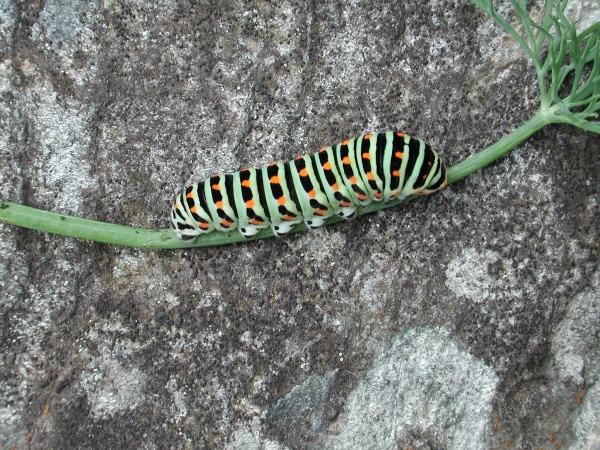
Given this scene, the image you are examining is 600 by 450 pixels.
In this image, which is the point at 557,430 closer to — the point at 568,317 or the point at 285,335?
the point at 568,317

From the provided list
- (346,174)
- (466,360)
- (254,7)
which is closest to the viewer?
(346,174)

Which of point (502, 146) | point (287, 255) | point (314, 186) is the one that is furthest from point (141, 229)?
point (502, 146)

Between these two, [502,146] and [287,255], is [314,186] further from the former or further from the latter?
[502,146]

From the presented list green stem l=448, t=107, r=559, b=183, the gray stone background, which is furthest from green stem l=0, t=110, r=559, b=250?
the gray stone background

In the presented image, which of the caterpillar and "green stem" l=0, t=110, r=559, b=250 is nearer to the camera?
the caterpillar

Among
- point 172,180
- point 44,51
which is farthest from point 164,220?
point 44,51

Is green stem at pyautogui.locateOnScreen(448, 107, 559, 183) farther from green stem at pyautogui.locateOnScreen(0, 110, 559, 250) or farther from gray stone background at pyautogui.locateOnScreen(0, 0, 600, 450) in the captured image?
gray stone background at pyautogui.locateOnScreen(0, 0, 600, 450)

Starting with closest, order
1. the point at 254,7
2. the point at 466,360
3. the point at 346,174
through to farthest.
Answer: the point at 346,174 → the point at 466,360 → the point at 254,7
